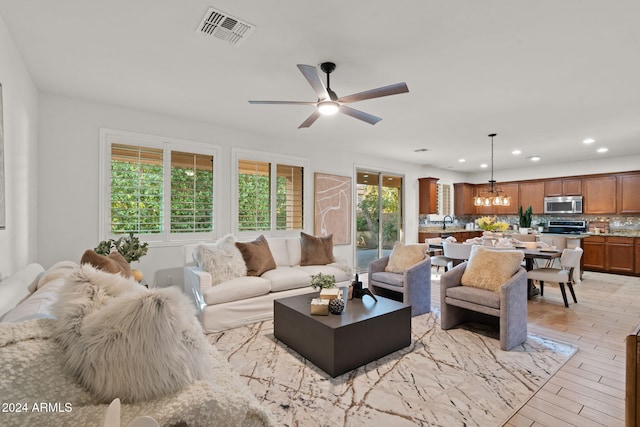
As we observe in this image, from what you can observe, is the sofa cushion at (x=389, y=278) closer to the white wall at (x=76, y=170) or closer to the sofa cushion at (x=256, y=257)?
the sofa cushion at (x=256, y=257)

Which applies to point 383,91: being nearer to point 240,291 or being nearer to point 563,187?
point 240,291

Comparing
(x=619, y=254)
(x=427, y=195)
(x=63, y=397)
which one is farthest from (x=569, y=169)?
A: (x=63, y=397)

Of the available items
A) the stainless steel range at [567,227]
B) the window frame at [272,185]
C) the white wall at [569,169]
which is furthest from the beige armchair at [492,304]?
the white wall at [569,169]

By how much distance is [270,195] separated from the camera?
5.31 metres

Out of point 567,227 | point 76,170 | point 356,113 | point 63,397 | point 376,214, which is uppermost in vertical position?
point 356,113

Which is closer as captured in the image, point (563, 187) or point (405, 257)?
point (405, 257)

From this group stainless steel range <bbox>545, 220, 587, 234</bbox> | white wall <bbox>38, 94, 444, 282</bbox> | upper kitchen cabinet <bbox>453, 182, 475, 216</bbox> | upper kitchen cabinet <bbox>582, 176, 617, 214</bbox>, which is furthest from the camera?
upper kitchen cabinet <bbox>453, 182, 475, 216</bbox>

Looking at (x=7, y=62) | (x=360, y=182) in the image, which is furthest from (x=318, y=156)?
(x=7, y=62)

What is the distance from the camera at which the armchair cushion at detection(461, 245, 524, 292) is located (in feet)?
10.4

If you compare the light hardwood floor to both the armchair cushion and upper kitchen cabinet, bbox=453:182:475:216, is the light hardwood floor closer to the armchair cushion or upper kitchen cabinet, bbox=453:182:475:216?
the armchair cushion

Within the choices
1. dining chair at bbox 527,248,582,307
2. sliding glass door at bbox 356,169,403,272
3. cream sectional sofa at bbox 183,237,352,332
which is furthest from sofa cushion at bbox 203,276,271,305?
dining chair at bbox 527,248,582,307

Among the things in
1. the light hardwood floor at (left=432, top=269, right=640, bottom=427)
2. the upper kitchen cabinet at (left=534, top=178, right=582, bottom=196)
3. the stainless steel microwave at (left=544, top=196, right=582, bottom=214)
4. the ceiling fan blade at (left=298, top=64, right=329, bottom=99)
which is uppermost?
the ceiling fan blade at (left=298, top=64, right=329, bottom=99)

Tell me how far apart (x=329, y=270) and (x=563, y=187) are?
686 cm

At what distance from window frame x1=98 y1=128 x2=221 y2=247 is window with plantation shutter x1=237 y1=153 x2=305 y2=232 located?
389 millimetres
